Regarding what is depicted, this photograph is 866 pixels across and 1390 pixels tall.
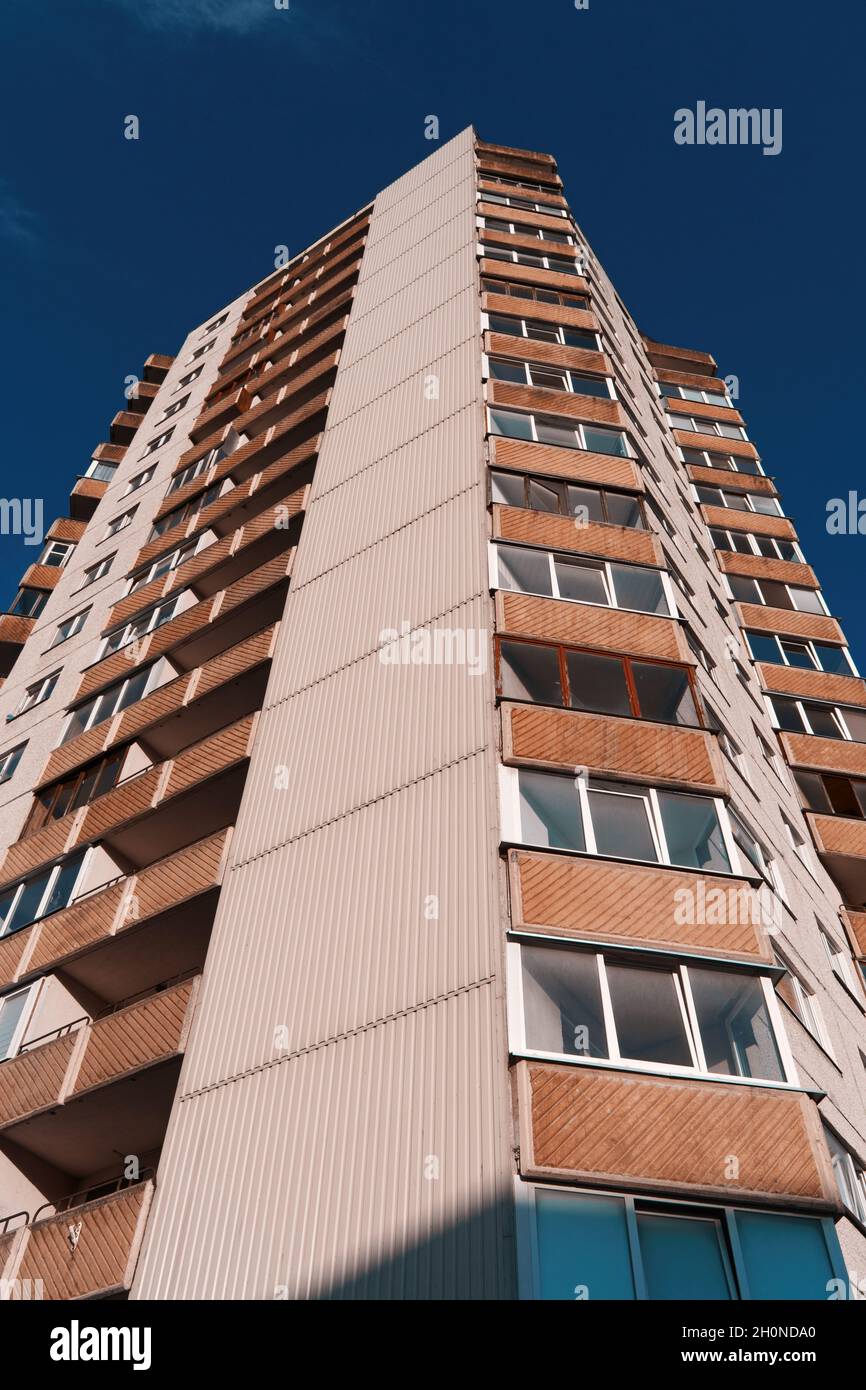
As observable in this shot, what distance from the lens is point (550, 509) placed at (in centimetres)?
1988

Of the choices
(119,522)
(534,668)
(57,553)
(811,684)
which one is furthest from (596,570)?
(57,553)

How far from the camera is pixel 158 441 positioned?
37.7 metres

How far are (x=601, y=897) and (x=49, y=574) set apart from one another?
26.7 meters

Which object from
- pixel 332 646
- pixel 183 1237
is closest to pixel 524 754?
pixel 332 646

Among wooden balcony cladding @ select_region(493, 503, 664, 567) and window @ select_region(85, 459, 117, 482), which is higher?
window @ select_region(85, 459, 117, 482)

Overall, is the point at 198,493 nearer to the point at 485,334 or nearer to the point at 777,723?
the point at 485,334

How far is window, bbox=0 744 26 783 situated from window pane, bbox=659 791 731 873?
16281 mm

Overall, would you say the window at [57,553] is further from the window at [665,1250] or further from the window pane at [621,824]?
the window at [665,1250]

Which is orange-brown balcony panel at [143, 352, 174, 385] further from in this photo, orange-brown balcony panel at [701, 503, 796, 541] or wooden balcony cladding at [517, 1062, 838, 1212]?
wooden balcony cladding at [517, 1062, 838, 1212]

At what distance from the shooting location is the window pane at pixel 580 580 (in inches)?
698

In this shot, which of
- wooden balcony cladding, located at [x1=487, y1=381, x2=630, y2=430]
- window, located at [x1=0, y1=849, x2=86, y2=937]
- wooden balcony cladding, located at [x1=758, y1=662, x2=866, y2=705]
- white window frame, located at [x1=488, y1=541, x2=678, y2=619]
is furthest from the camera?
wooden balcony cladding, located at [x1=758, y1=662, x2=866, y2=705]

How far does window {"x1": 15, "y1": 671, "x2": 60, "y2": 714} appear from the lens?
26.5 m

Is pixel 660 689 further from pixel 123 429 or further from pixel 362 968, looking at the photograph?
pixel 123 429

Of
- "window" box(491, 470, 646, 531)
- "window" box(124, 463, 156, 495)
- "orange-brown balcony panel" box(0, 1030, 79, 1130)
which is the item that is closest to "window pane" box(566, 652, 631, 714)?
"window" box(491, 470, 646, 531)
